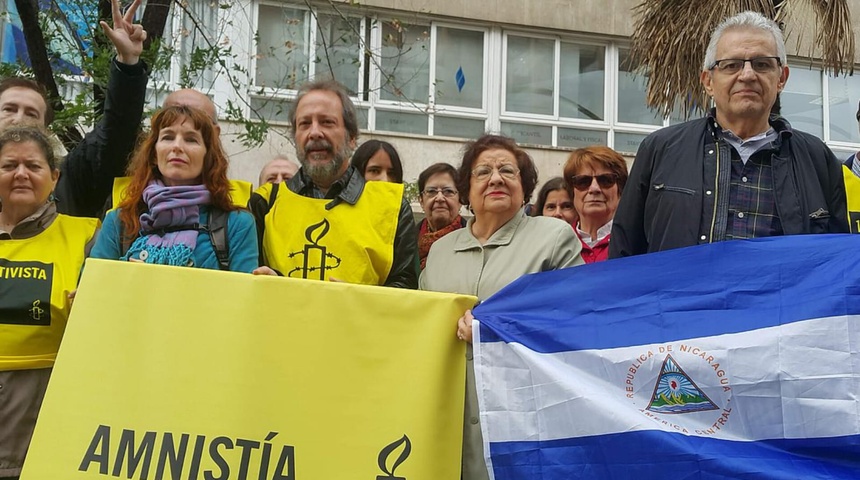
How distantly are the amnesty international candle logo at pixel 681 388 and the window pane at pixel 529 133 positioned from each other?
9.57 m

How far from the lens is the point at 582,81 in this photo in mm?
12812

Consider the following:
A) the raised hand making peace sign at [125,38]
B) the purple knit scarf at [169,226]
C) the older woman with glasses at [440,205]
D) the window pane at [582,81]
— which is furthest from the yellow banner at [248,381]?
the window pane at [582,81]

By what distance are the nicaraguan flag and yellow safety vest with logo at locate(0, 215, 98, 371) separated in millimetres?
1625

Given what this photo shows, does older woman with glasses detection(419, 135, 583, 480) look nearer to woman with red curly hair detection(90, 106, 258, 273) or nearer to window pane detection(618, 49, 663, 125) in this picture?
woman with red curly hair detection(90, 106, 258, 273)

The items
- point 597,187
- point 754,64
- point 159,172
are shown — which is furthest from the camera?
point 597,187

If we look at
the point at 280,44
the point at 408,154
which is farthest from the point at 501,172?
the point at 280,44

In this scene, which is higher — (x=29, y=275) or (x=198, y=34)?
(x=198, y=34)

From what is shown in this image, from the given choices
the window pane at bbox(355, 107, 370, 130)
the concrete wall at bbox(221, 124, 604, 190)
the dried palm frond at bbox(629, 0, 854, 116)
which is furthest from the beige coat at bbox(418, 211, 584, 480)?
the window pane at bbox(355, 107, 370, 130)

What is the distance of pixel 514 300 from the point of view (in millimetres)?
3266

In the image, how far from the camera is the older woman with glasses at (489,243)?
3227mm

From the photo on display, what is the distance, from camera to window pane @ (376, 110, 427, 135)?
39.1 feet

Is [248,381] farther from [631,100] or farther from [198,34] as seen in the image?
[631,100]

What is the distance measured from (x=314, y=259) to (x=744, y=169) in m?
1.66

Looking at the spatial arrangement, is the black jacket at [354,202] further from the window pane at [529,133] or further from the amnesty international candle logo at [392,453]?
the window pane at [529,133]
